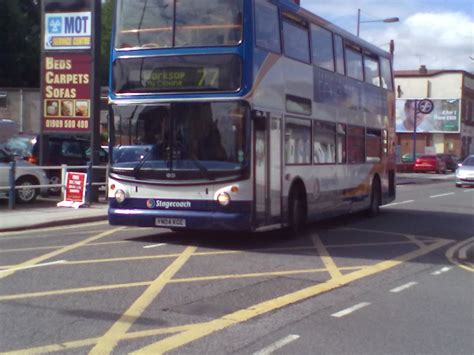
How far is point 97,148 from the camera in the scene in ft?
70.5

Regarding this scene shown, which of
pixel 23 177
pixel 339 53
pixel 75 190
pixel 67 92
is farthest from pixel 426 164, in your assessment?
A: pixel 339 53

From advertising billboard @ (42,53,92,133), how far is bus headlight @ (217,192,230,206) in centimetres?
983

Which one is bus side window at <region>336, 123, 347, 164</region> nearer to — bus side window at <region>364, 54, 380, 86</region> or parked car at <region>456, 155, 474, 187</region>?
bus side window at <region>364, 54, 380, 86</region>

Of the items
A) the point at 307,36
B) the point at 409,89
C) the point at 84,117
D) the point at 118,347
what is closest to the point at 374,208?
the point at 307,36

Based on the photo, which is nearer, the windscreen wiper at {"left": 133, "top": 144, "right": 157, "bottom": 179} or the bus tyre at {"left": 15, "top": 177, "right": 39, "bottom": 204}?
the windscreen wiper at {"left": 133, "top": 144, "right": 157, "bottom": 179}

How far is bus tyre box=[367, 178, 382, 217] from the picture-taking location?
20141mm

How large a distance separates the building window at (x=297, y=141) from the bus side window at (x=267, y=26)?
1454mm

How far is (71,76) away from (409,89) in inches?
2525

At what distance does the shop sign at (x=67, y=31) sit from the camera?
70.2 ft

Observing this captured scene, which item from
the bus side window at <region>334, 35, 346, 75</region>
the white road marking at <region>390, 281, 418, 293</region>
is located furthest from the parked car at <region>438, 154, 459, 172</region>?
the white road marking at <region>390, 281, 418, 293</region>

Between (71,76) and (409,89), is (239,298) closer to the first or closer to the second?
(71,76)

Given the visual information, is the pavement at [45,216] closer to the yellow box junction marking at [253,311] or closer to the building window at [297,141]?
the building window at [297,141]

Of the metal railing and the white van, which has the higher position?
the white van

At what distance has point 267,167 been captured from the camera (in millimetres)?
13109
